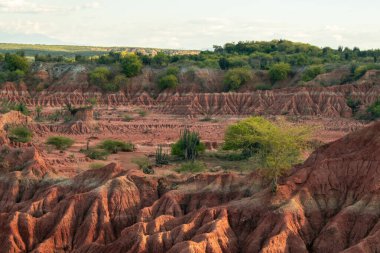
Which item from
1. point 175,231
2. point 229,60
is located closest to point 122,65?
point 229,60

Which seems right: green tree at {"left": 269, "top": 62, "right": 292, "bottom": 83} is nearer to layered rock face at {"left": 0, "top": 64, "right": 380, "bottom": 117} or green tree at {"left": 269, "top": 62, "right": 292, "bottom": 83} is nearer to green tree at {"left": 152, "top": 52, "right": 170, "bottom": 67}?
layered rock face at {"left": 0, "top": 64, "right": 380, "bottom": 117}

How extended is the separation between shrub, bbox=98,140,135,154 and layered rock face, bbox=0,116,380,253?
23.2 m

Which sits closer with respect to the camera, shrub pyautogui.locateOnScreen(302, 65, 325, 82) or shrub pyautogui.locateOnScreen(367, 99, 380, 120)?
shrub pyautogui.locateOnScreen(367, 99, 380, 120)

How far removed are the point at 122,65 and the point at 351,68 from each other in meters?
38.9

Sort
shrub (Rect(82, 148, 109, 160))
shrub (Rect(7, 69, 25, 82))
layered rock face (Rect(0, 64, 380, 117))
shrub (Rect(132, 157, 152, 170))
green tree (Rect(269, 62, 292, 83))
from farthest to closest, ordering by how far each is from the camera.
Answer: shrub (Rect(7, 69, 25, 82))
green tree (Rect(269, 62, 292, 83))
layered rock face (Rect(0, 64, 380, 117))
shrub (Rect(82, 148, 109, 160))
shrub (Rect(132, 157, 152, 170))

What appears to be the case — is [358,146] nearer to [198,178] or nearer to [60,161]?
[198,178]

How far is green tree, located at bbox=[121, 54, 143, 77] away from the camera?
109875 millimetres

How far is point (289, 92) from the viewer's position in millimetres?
89812

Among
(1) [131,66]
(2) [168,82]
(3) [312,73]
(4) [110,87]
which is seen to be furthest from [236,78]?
(4) [110,87]

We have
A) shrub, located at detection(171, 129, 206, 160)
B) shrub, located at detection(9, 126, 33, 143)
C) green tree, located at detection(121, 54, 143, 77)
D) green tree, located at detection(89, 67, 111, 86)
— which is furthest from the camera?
green tree, located at detection(121, 54, 143, 77)

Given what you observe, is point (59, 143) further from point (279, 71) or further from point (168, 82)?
point (279, 71)

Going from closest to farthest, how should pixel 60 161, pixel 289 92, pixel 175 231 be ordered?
pixel 175 231, pixel 60 161, pixel 289 92

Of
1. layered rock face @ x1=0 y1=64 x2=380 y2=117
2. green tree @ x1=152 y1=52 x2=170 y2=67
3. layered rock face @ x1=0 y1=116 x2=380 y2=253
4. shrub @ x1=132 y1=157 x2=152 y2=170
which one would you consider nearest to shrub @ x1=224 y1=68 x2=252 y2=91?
layered rock face @ x1=0 y1=64 x2=380 y2=117

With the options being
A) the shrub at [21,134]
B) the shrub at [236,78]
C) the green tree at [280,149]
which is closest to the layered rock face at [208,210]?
the green tree at [280,149]
